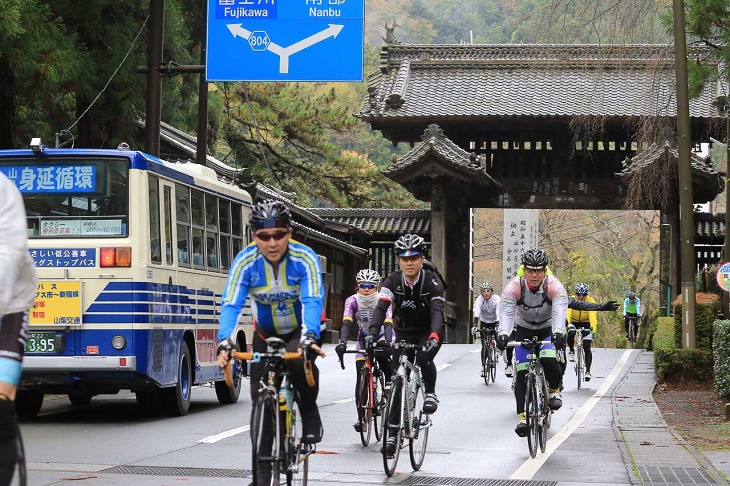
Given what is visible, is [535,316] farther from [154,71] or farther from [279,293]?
[154,71]

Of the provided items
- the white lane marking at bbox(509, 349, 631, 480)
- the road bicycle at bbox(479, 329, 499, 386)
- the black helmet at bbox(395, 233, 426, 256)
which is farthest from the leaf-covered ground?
the black helmet at bbox(395, 233, 426, 256)

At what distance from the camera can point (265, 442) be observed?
6.88m

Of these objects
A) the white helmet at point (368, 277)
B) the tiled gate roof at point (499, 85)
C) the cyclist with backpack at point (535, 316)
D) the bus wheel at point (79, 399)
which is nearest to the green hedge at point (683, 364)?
the white helmet at point (368, 277)

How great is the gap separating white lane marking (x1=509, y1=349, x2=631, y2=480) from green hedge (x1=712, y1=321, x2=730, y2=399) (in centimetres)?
180

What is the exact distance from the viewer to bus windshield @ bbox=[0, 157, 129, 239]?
44.1 ft

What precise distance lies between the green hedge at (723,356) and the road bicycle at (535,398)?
451cm

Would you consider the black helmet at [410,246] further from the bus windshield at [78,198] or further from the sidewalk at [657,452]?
the bus windshield at [78,198]

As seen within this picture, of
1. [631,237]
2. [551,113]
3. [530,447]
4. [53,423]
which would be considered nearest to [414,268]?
[530,447]

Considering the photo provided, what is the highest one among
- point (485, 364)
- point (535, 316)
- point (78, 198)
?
point (78, 198)

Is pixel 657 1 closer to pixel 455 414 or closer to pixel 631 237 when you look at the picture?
pixel 455 414

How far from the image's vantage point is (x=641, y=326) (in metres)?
49.7

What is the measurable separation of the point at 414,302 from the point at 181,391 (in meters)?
5.18

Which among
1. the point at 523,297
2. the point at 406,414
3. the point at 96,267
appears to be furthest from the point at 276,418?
the point at 96,267

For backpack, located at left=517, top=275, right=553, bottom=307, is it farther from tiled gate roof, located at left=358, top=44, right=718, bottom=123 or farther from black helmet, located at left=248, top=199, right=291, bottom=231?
tiled gate roof, located at left=358, top=44, right=718, bottom=123
